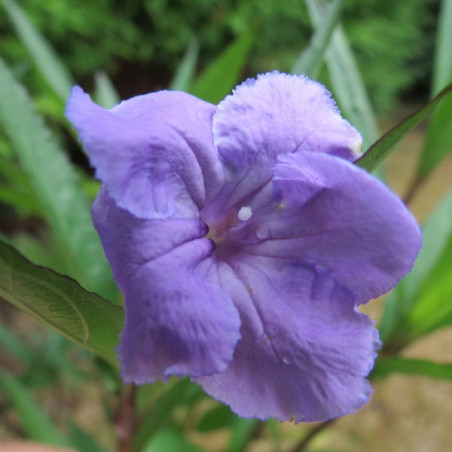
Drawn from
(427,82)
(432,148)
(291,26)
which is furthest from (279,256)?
(427,82)

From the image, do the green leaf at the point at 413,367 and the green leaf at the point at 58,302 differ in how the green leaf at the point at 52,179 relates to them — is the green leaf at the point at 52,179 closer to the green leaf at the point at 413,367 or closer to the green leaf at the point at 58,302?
the green leaf at the point at 58,302

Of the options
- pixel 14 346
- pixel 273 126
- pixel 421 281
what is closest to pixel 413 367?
pixel 421 281

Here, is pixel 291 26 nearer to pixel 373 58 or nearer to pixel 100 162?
pixel 373 58

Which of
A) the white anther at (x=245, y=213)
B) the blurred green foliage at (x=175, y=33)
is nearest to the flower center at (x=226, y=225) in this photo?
the white anther at (x=245, y=213)

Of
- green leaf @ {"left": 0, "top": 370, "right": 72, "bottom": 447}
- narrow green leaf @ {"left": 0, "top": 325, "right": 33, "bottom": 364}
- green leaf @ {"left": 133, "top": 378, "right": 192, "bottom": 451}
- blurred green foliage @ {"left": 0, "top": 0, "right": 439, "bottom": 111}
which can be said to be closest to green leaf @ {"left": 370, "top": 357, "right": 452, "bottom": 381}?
green leaf @ {"left": 133, "top": 378, "right": 192, "bottom": 451}

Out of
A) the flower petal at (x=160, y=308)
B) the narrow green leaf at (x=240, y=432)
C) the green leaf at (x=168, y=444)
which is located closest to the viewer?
the flower petal at (x=160, y=308)

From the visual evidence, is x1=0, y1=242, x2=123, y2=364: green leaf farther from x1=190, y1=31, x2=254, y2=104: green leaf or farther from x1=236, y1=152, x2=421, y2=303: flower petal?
x1=190, y1=31, x2=254, y2=104: green leaf

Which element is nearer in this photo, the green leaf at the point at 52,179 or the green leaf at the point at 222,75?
the green leaf at the point at 52,179
